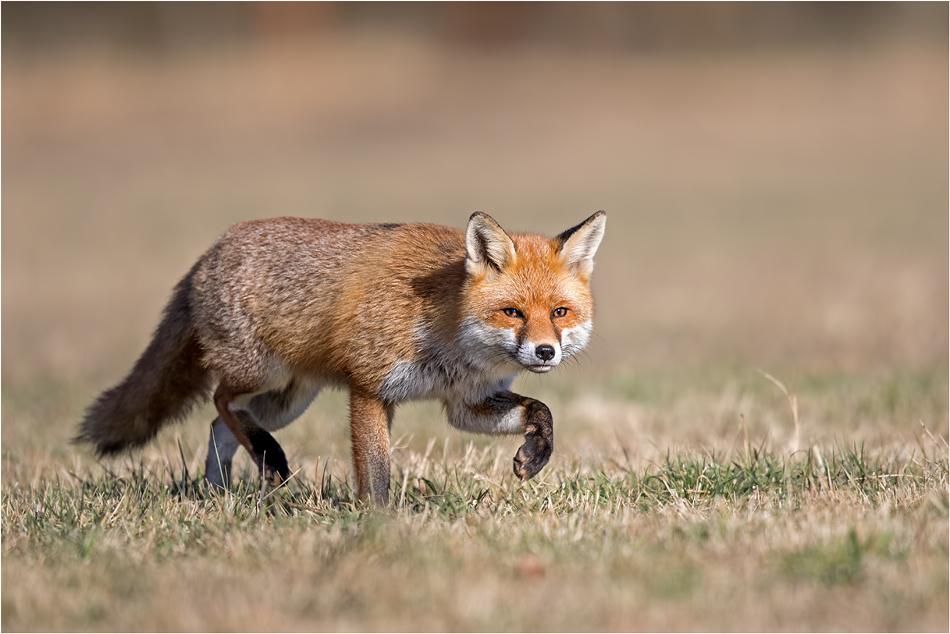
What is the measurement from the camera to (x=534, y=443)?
211 inches

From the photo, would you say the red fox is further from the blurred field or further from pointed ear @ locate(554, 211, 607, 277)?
the blurred field

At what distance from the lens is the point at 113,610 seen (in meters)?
3.57

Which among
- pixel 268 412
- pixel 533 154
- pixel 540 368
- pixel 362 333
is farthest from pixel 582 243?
pixel 533 154

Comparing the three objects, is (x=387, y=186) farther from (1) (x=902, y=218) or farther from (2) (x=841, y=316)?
(2) (x=841, y=316)

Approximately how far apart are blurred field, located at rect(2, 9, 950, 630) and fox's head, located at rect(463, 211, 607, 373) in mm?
817

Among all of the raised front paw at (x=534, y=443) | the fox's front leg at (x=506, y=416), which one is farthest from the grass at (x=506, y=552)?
the fox's front leg at (x=506, y=416)

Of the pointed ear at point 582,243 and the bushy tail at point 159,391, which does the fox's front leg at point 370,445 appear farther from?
the bushy tail at point 159,391

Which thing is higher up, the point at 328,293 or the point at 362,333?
the point at 328,293

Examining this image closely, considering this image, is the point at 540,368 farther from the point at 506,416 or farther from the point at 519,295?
the point at 506,416

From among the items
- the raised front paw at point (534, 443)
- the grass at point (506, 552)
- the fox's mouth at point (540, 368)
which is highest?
the fox's mouth at point (540, 368)

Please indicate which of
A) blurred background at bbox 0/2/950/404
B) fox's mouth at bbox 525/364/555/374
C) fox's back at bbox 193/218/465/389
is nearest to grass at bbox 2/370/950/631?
fox's mouth at bbox 525/364/555/374

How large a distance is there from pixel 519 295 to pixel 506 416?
900mm

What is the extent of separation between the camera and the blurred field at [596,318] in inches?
144

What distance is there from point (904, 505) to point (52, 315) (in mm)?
13044
